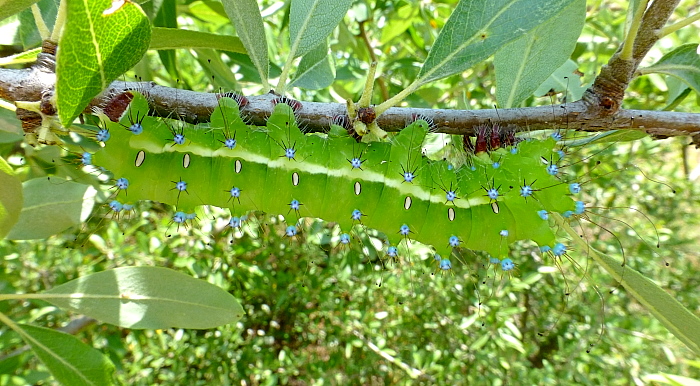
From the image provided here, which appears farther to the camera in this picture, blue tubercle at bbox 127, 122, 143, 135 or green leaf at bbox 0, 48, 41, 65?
blue tubercle at bbox 127, 122, 143, 135

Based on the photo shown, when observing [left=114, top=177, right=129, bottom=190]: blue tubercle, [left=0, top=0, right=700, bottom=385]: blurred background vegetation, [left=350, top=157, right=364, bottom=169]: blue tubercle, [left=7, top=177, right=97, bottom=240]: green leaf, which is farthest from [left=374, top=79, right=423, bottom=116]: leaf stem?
[left=0, top=0, right=700, bottom=385]: blurred background vegetation

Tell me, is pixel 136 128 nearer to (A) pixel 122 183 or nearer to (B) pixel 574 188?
(A) pixel 122 183

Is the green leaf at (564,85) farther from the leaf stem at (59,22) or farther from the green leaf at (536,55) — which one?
the leaf stem at (59,22)

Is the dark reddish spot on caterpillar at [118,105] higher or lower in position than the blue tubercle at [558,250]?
lower

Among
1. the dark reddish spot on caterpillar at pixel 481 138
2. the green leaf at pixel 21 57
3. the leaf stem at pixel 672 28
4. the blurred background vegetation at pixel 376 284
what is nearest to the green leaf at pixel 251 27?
the green leaf at pixel 21 57

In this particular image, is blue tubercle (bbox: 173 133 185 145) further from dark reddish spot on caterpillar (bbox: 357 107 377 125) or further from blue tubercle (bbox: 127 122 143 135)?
dark reddish spot on caterpillar (bbox: 357 107 377 125)

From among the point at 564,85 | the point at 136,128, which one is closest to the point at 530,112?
the point at 564,85

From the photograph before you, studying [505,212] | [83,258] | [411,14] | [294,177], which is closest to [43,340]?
[294,177]
